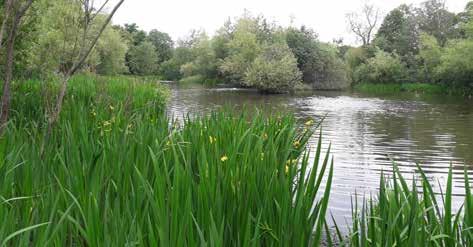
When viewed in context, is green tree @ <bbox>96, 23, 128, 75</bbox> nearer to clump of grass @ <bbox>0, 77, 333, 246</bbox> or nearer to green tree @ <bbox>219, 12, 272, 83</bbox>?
green tree @ <bbox>219, 12, 272, 83</bbox>

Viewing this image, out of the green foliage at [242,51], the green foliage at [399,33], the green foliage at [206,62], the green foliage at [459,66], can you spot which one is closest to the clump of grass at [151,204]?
the green foliage at [459,66]

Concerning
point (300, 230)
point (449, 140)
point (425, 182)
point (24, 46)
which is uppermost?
point (24, 46)

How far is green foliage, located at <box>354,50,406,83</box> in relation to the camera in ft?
154

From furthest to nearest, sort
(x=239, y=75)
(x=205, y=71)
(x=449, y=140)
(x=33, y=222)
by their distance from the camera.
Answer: (x=205, y=71), (x=239, y=75), (x=449, y=140), (x=33, y=222)

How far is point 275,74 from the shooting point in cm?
3744

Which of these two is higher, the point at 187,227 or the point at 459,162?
the point at 187,227

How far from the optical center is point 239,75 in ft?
149

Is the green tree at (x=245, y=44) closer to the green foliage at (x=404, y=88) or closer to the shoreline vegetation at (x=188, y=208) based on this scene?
the green foliage at (x=404, y=88)

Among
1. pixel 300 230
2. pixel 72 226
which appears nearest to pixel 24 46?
pixel 72 226

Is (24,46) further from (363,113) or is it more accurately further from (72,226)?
(363,113)

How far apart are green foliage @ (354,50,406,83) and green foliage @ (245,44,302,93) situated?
37.3ft

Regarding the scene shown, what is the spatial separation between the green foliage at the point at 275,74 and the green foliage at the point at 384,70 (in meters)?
11.4

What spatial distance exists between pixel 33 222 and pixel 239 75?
4358 cm

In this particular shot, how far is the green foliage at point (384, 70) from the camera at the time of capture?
154 feet
